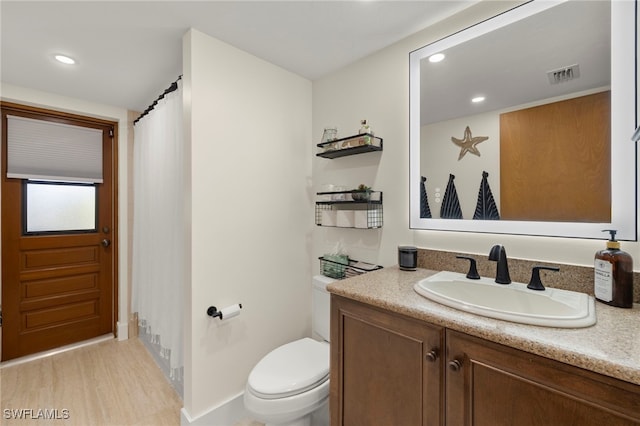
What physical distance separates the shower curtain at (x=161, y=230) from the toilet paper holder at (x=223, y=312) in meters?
0.23

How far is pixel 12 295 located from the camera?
2314 mm

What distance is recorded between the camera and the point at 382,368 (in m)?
1.06

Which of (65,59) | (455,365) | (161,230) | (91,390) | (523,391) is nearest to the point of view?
(523,391)

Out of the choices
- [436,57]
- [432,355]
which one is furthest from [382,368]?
[436,57]

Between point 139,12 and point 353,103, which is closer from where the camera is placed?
point 139,12

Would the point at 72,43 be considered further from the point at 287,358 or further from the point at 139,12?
the point at 287,358

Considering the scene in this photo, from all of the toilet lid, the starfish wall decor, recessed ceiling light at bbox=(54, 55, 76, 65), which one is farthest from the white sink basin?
recessed ceiling light at bbox=(54, 55, 76, 65)

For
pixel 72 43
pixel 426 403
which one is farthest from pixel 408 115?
pixel 72 43

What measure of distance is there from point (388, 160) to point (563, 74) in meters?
0.85

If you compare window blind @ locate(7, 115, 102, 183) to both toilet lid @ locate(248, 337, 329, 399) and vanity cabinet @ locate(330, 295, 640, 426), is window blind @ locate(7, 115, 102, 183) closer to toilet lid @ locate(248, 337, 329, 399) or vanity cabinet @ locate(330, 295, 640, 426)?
toilet lid @ locate(248, 337, 329, 399)

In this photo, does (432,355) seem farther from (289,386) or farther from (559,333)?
(289,386)

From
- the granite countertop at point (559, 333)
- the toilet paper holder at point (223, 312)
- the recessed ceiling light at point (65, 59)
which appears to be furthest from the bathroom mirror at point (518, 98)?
the recessed ceiling light at point (65, 59)

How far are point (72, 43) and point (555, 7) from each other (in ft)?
8.25

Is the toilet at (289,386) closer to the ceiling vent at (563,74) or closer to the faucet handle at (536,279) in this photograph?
the faucet handle at (536,279)
